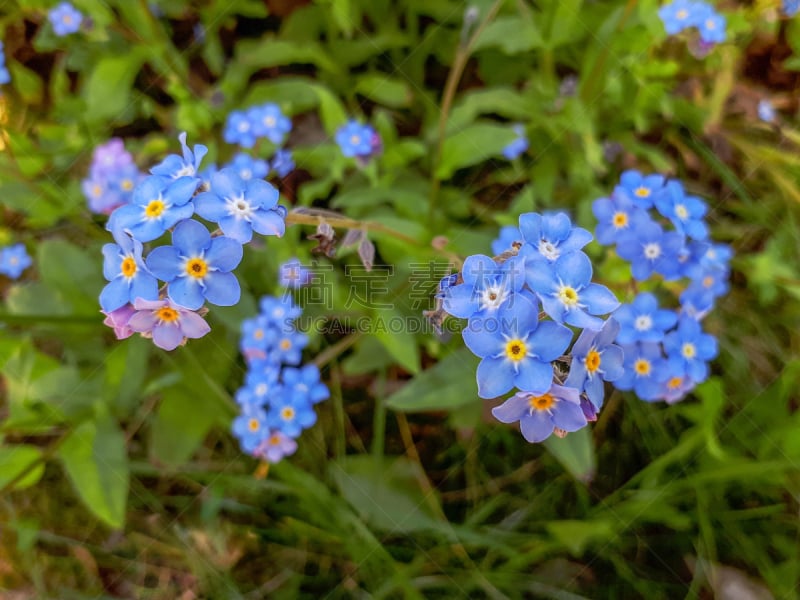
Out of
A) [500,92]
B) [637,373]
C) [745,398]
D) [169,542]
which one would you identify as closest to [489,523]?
[637,373]

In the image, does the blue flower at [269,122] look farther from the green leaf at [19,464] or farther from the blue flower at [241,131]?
the green leaf at [19,464]

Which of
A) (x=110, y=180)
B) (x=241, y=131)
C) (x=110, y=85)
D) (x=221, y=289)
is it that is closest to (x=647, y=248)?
(x=221, y=289)

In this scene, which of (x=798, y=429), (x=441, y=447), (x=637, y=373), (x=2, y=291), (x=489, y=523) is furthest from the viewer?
(x=2, y=291)

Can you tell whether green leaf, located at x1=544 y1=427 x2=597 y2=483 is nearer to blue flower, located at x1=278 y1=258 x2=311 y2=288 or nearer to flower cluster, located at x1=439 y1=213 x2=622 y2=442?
flower cluster, located at x1=439 y1=213 x2=622 y2=442

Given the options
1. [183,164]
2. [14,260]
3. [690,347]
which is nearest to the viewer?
[183,164]

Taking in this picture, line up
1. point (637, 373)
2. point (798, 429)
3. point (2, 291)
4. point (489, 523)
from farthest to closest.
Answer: point (2, 291) → point (489, 523) → point (798, 429) → point (637, 373)

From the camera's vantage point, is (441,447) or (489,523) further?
(441,447)

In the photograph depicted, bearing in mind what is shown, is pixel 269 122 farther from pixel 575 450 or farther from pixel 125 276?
pixel 575 450

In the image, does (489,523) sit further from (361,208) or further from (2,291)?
(2,291)
